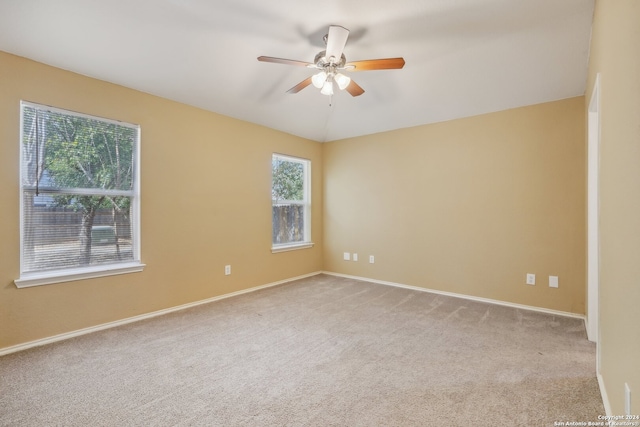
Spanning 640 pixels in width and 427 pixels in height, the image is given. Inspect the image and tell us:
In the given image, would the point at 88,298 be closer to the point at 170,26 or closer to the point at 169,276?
the point at 169,276

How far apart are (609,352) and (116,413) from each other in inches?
109

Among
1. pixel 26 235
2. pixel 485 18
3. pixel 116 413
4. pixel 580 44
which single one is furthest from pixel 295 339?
pixel 580 44

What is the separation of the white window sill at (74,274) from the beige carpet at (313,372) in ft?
1.75

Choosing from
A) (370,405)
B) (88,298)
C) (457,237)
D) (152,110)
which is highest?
(152,110)

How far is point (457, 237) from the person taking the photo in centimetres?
395

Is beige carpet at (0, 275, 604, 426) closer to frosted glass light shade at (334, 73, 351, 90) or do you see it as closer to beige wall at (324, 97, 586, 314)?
beige wall at (324, 97, 586, 314)

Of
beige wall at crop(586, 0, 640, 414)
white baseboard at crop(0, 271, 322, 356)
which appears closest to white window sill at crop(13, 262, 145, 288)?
white baseboard at crop(0, 271, 322, 356)

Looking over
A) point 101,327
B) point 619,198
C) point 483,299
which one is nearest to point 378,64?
point 619,198

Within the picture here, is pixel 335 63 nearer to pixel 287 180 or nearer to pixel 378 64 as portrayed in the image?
pixel 378 64

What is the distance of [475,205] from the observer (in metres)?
3.81

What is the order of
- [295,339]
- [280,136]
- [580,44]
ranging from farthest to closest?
[280,136]
[295,339]
[580,44]

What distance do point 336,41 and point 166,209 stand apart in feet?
8.17

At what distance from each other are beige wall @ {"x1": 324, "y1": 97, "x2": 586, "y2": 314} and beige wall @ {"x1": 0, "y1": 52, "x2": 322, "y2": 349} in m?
1.18

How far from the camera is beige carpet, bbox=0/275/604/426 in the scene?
1653 millimetres
